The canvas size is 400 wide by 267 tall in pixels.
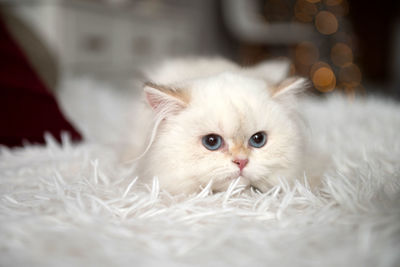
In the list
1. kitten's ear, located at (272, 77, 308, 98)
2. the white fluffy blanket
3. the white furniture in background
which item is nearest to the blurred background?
the white furniture in background

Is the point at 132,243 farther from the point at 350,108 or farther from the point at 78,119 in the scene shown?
the point at 350,108

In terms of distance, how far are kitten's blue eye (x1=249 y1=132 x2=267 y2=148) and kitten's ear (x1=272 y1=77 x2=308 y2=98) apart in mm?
131

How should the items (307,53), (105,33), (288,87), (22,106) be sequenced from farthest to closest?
(307,53), (105,33), (22,106), (288,87)

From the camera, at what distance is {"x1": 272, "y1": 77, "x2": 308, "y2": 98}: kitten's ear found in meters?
0.92

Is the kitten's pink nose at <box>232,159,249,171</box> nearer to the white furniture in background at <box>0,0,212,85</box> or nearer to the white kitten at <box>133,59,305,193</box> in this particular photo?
the white kitten at <box>133,59,305,193</box>

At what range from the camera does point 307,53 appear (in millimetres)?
3855

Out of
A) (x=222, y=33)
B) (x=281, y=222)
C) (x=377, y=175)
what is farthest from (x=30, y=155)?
(x=222, y=33)

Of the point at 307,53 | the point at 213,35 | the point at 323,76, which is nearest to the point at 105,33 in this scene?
the point at 213,35

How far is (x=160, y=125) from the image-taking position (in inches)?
36.6

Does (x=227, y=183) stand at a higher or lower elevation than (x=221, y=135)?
lower

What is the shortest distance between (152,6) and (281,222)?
2.60m

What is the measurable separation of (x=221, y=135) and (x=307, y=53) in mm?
3404

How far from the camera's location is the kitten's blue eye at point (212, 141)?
84 cm

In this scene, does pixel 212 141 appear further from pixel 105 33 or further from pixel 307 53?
pixel 307 53
